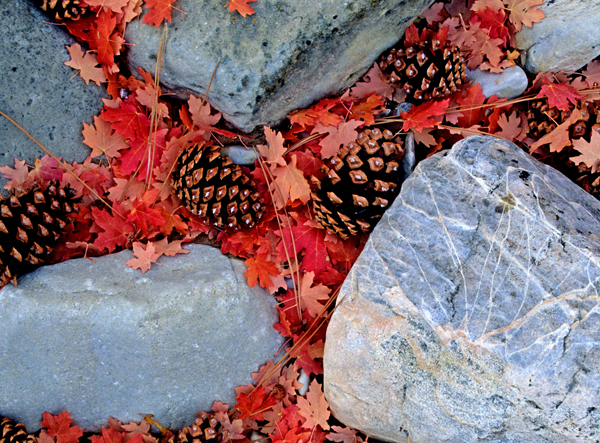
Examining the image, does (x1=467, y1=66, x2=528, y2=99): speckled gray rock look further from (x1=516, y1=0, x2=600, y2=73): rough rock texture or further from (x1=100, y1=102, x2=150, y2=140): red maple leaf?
(x1=100, y1=102, x2=150, y2=140): red maple leaf

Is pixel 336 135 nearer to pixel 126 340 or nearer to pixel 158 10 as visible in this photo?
pixel 158 10

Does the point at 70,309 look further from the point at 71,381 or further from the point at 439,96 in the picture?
the point at 439,96

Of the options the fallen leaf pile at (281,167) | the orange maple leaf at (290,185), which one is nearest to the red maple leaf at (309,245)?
the fallen leaf pile at (281,167)

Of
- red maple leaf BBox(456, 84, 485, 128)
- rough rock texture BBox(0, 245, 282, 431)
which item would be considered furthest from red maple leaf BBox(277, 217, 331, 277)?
red maple leaf BBox(456, 84, 485, 128)

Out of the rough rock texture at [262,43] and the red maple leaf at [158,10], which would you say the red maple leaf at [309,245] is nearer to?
the rough rock texture at [262,43]

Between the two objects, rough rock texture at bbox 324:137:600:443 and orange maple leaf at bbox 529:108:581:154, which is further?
orange maple leaf at bbox 529:108:581:154

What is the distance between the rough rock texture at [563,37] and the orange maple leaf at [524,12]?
0.05 metres

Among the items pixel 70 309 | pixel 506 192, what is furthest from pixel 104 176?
pixel 506 192

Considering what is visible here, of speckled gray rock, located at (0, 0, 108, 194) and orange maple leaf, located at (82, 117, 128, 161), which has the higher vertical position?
speckled gray rock, located at (0, 0, 108, 194)

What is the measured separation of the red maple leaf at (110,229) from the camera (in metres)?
2.01

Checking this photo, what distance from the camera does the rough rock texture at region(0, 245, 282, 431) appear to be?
1886 millimetres

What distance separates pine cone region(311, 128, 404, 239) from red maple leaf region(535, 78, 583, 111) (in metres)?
0.83

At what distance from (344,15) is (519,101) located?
108 cm

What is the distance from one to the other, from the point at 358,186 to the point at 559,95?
3.86 ft
